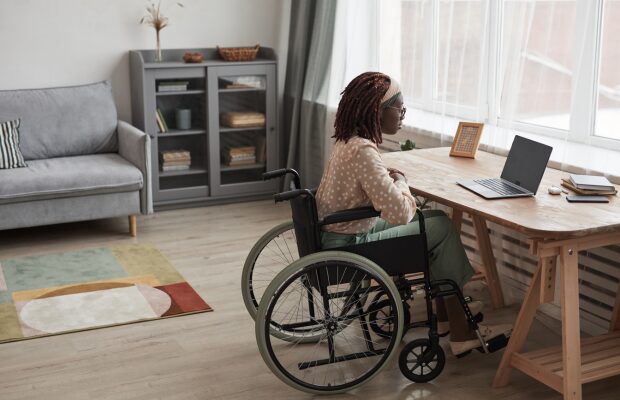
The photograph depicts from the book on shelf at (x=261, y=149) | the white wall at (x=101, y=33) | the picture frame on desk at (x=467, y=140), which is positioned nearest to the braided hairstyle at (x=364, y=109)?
the picture frame on desk at (x=467, y=140)

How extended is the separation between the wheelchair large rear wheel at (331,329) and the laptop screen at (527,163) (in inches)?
26.7

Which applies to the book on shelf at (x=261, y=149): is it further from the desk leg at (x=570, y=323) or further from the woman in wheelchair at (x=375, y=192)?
the desk leg at (x=570, y=323)

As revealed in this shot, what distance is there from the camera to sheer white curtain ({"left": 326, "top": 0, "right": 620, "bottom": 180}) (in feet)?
11.1

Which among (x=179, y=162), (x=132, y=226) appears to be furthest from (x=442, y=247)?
(x=179, y=162)

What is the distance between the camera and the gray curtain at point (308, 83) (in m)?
5.18

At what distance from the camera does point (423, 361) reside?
2891 millimetres

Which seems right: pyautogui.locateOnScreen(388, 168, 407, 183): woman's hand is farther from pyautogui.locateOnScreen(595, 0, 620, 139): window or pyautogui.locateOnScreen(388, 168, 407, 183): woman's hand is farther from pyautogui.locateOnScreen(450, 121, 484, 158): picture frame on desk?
pyautogui.locateOnScreen(595, 0, 620, 139): window

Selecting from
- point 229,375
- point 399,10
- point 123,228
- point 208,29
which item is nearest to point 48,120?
point 123,228

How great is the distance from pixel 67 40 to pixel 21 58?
30 cm

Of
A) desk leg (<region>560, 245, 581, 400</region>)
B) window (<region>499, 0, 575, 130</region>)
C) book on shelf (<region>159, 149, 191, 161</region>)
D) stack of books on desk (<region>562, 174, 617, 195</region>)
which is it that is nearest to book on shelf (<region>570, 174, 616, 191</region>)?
stack of books on desk (<region>562, 174, 617, 195</region>)

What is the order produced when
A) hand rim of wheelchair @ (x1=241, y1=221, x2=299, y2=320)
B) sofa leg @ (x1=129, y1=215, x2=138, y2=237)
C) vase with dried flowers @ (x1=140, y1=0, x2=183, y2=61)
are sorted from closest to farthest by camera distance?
hand rim of wheelchair @ (x1=241, y1=221, x2=299, y2=320) → sofa leg @ (x1=129, y1=215, x2=138, y2=237) → vase with dried flowers @ (x1=140, y1=0, x2=183, y2=61)

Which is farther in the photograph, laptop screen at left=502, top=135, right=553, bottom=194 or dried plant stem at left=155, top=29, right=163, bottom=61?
dried plant stem at left=155, top=29, right=163, bottom=61

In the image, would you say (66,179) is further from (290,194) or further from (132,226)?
(290,194)

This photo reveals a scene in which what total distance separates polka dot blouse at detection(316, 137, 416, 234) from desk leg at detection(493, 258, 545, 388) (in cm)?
50
